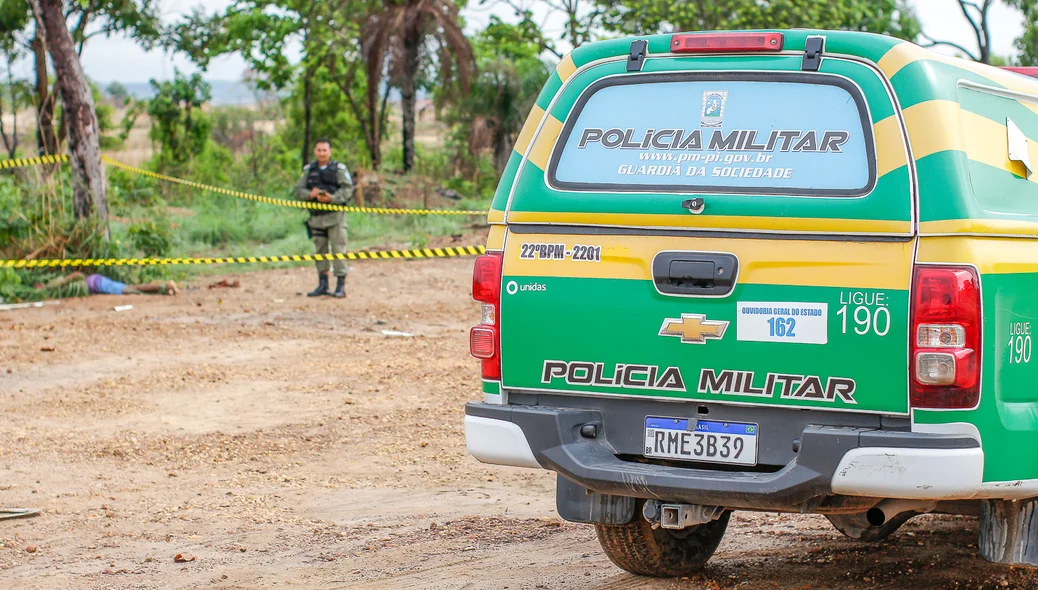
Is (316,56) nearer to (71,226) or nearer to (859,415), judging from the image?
(71,226)

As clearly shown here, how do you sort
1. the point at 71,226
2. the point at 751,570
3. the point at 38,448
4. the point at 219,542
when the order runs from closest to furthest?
the point at 751,570 < the point at 219,542 < the point at 38,448 < the point at 71,226

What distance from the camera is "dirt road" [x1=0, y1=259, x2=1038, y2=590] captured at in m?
5.14

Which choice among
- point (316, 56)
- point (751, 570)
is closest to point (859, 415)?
point (751, 570)

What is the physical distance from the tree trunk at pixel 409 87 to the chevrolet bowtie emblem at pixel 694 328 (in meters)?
20.9

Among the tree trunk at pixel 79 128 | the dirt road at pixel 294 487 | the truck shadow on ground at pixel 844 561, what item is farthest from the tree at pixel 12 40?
the truck shadow on ground at pixel 844 561

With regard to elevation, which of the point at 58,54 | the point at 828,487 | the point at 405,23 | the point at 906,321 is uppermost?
the point at 405,23

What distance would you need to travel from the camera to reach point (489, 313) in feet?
14.8

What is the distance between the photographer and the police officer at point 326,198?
45.9 feet

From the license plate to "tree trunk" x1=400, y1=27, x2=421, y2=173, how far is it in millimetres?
20933

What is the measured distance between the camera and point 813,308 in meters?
3.95

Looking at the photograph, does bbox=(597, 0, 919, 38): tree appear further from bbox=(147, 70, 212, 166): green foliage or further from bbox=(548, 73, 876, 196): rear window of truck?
bbox=(548, 73, 876, 196): rear window of truck

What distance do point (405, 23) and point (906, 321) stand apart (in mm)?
21317

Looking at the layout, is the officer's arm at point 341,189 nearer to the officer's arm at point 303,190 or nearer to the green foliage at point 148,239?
the officer's arm at point 303,190

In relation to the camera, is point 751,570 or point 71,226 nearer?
point 751,570
